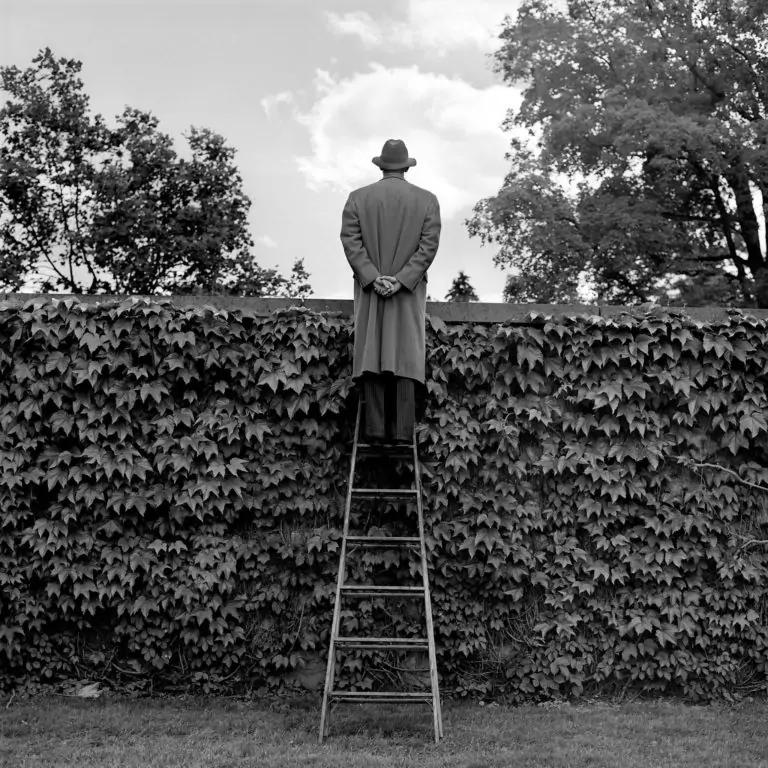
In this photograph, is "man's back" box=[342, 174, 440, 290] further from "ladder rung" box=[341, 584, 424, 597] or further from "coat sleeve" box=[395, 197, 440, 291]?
"ladder rung" box=[341, 584, 424, 597]

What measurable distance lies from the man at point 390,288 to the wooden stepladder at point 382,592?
0.92 feet

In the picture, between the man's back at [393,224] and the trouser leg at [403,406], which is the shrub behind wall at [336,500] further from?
the man's back at [393,224]

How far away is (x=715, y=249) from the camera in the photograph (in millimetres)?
23922

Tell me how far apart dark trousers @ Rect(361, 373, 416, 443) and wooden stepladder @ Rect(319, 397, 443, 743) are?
12cm

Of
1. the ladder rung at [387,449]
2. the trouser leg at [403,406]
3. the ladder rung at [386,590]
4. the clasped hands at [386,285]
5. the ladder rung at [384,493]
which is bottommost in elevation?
the ladder rung at [386,590]

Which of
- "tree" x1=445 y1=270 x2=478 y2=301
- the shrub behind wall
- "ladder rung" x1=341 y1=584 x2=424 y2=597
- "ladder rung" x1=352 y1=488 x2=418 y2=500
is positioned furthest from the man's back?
"tree" x1=445 y1=270 x2=478 y2=301

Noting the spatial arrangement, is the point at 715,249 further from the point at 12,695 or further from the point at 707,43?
the point at 12,695

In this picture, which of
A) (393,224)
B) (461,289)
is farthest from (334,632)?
(461,289)

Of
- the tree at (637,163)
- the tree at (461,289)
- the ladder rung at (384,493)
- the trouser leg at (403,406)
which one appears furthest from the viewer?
the tree at (461,289)

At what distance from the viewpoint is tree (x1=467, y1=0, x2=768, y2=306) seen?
2188 centimetres

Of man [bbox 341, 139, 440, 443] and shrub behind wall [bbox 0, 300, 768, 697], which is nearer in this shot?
man [bbox 341, 139, 440, 443]

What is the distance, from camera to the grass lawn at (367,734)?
16.5 ft

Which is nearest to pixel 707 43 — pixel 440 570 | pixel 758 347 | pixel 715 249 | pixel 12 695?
pixel 715 249

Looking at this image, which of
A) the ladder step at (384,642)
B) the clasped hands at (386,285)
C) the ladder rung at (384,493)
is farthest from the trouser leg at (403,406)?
the ladder step at (384,642)
